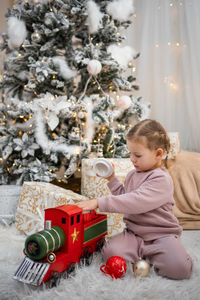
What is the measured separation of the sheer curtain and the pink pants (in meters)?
1.52

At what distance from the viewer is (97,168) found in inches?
50.3

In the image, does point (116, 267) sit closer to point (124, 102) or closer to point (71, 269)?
point (71, 269)

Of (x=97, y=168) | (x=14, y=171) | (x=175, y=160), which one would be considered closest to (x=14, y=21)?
(x=14, y=171)

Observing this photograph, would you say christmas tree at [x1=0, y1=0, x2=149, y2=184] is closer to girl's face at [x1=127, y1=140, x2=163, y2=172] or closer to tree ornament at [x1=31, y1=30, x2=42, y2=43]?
tree ornament at [x1=31, y1=30, x2=42, y2=43]

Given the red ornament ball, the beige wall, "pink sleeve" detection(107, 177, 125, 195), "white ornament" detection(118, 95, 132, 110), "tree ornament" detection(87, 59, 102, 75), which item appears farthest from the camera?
the beige wall

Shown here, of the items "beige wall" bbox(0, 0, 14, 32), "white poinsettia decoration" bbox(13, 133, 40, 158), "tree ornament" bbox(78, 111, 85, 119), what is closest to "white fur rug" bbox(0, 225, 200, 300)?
"white poinsettia decoration" bbox(13, 133, 40, 158)

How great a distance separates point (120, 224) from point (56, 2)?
1461 millimetres

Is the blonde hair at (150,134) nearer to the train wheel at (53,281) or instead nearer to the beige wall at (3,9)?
the train wheel at (53,281)

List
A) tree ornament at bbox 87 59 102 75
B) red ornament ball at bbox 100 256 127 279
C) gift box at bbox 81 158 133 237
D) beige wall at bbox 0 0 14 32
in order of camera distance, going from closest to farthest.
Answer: red ornament ball at bbox 100 256 127 279
gift box at bbox 81 158 133 237
tree ornament at bbox 87 59 102 75
beige wall at bbox 0 0 14 32

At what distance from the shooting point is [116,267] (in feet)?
3.43

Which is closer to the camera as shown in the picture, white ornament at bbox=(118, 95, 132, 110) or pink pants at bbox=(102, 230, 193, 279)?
pink pants at bbox=(102, 230, 193, 279)

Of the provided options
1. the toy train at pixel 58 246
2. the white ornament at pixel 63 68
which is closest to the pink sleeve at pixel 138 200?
the toy train at pixel 58 246

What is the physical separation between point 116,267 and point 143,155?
44 centimetres

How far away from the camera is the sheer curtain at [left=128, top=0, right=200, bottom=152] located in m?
2.51
